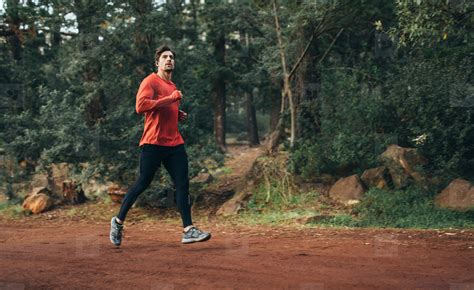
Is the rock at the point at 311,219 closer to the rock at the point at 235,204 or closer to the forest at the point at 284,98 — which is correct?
the rock at the point at 235,204

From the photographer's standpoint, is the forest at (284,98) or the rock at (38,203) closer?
the forest at (284,98)

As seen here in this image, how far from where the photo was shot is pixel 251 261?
17.9ft

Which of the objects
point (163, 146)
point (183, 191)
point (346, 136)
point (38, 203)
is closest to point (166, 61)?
point (163, 146)

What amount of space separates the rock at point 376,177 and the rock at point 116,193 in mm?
5458

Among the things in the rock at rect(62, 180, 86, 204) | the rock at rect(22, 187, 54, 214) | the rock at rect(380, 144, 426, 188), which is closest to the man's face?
the rock at rect(380, 144, 426, 188)

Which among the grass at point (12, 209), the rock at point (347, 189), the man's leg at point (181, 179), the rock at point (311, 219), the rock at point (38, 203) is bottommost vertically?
the grass at point (12, 209)

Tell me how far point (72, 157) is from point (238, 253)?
717cm

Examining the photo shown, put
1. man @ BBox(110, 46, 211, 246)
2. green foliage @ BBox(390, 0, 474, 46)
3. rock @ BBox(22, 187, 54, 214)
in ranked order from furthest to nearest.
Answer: rock @ BBox(22, 187, 54, 214) → green foliage @ BBox(390, 0, 474, 46) → man @ BBox(110, 46, 211, 246)

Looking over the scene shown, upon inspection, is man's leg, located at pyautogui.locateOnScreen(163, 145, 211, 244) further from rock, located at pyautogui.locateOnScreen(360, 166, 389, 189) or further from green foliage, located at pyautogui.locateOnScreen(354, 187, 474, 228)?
rock, located at pyautogui.locateOnScreen(360, 166, 389, 189)

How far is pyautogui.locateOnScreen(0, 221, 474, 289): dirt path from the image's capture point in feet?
15.1

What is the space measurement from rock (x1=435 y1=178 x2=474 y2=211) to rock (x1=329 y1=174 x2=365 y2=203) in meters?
1.64

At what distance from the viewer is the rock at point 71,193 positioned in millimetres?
13266

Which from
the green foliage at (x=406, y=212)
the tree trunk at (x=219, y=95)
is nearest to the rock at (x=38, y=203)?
the green foliage at (x=406, y=212)

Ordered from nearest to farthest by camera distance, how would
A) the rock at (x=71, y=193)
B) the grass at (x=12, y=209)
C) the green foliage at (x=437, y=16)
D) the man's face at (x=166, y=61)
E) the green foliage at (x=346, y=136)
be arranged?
the man's face at (x=166, y=61), the green foliage at (x=437, y=16), the green foliage at (x=346, y=136), the grass at (x=12, y=209), the rock at (x=71, y=193)
